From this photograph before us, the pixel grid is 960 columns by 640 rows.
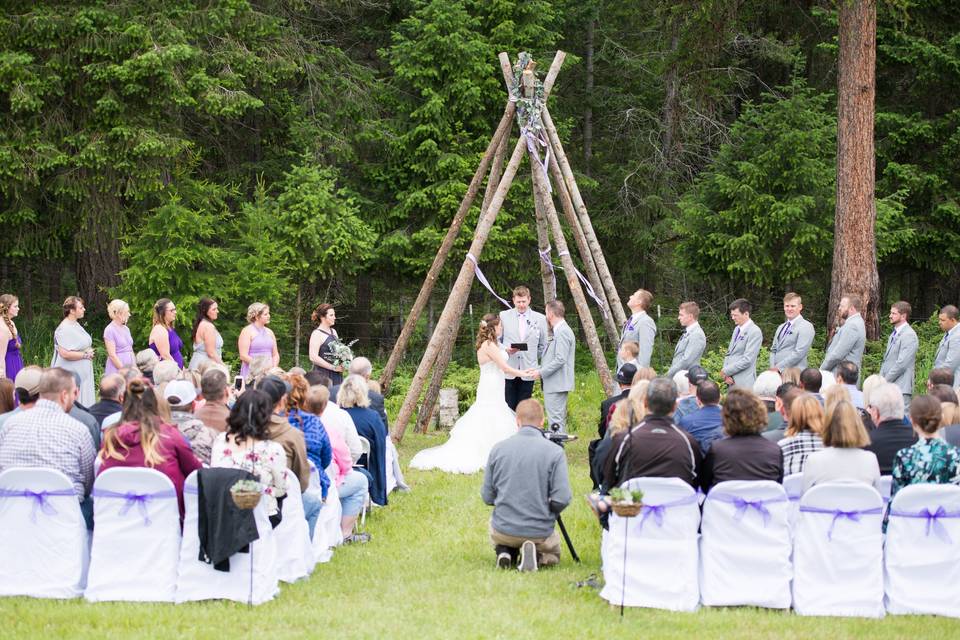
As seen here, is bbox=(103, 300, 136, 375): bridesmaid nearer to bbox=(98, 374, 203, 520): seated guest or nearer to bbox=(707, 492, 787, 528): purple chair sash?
bbox=(98, 374, 203, 520): seated guest

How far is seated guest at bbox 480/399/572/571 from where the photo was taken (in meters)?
6.90

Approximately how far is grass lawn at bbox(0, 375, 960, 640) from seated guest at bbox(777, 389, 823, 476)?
3.29ft

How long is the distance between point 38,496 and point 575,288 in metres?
6.84

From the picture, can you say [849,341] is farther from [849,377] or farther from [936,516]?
[936,516]

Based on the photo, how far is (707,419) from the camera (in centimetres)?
710

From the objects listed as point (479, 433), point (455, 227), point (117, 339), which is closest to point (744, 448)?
point (479, 433)

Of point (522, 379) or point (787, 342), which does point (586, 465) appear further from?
point (787, 342)

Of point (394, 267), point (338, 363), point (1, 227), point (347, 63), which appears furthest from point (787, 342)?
point (1, 227)

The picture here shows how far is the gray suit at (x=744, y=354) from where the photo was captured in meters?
10.6

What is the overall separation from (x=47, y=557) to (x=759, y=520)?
4.24 metres

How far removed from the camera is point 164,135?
15.7 meters

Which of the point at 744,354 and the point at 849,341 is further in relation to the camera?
the point at 849,341

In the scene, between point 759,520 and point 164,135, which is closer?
point 759,520

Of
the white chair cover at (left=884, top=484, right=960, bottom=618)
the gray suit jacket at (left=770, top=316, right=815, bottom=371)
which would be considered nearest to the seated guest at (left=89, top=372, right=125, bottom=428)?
the white chair cover at (left=884, top=484, right=960, bottom=618)
